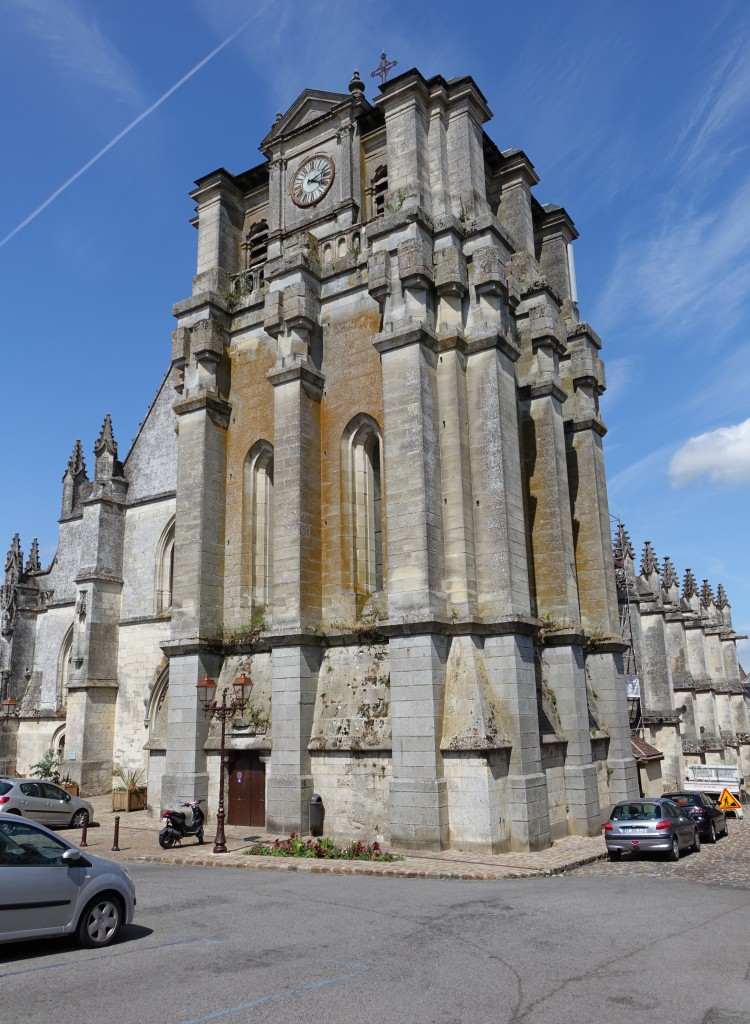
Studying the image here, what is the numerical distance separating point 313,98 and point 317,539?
1332cm

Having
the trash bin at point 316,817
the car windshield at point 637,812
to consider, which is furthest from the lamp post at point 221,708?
the car windshield at point 637,812

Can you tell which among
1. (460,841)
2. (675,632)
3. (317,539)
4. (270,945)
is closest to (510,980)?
(270,945)

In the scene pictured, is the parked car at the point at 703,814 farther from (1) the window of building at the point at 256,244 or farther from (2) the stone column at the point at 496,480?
(1) the window of building at the point at 256,244

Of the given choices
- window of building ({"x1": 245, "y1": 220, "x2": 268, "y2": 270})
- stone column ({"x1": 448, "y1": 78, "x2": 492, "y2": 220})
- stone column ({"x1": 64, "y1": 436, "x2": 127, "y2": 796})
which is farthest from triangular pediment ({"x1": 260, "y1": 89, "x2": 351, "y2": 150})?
stone column ({"x1": 64, "y1": 436, "x2": 127, "y2": 796})

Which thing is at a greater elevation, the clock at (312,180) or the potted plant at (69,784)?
the clock at (312,180)

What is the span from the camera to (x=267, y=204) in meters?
24.5

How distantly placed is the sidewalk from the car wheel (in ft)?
20.6

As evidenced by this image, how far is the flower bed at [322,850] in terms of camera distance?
1480 cm

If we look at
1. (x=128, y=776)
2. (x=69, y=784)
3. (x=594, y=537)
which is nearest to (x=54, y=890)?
(x=594, y=537)

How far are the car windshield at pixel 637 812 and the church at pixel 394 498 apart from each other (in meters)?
1.49

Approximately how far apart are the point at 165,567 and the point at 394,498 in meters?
13.2

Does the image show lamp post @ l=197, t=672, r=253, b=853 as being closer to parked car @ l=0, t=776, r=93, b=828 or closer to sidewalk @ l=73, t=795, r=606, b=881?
sidewalk @ l=73, t=795, r=606, b=881

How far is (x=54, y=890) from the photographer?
7.46m

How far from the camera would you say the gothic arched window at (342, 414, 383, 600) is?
1911 cm
